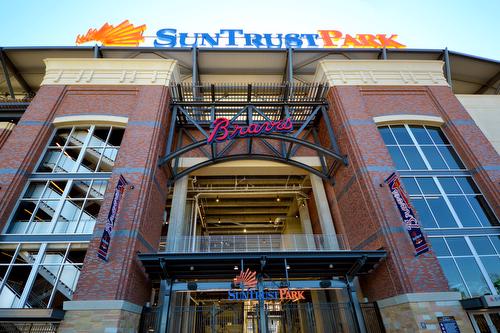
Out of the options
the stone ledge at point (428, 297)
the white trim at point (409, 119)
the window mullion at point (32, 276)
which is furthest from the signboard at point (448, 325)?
the window mullion at point (32, 276)

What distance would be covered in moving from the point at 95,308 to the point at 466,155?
21.4m

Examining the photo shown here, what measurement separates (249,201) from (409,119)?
48.4ft

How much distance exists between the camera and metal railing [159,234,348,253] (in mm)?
15609

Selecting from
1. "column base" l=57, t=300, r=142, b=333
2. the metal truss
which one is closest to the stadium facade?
"column base" l=57, t=300, r=142, b=333

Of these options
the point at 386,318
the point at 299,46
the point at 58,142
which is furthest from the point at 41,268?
the point at 299,46

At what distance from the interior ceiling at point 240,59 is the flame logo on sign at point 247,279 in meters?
17.4

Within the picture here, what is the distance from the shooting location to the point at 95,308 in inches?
424

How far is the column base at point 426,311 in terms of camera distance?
11.0 meters

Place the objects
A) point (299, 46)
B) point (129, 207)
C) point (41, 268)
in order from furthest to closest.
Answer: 1. point (299, 46)
2. point (129, 207)
3. point (41, 268)

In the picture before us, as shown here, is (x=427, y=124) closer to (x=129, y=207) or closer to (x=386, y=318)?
(x=386, y=318)

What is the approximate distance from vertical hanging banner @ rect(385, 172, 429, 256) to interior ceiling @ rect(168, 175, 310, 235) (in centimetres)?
896

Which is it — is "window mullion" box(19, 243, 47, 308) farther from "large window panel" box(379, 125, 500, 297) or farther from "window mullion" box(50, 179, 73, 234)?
"large window panel" box(379, 125, 500, 297)

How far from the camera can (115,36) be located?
73.1 ft

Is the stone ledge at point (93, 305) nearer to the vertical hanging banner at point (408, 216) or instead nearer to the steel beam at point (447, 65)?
the vertical hanging banner at point (408, 216)
